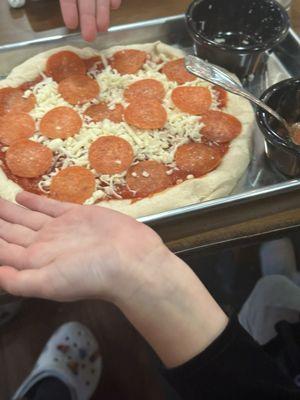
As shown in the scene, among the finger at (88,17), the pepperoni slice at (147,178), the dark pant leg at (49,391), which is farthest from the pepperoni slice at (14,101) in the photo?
the dark pant leg at (49,391)

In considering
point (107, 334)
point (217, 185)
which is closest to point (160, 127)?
point (217, 185)

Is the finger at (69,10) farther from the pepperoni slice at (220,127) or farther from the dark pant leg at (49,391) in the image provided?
the dark pant leg at (49,391)

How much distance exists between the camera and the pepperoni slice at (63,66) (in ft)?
4.87

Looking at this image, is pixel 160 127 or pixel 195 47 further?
pixel 195 47

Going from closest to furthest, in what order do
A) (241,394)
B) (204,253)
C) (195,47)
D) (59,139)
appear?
(241,394) → (204,253) → (59,139) → (195,47)

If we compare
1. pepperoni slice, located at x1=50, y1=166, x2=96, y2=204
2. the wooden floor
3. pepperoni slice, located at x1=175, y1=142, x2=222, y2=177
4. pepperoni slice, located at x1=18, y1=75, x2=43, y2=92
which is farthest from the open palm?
the wooden floor

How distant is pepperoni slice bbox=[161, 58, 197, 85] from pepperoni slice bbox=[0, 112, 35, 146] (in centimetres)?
44

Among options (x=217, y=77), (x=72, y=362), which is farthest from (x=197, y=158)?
(x=72, y=362)

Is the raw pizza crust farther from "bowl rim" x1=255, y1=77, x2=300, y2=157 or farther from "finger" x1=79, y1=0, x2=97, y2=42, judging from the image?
"finger" x1=79, y1=0, x2=97, y2=42

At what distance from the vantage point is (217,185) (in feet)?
4.01

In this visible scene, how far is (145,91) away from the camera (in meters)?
1.45

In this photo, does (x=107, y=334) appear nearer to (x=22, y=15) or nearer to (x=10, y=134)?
(x=10, y=134)

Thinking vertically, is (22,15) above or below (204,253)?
above

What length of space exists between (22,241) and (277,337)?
2.61 ft
